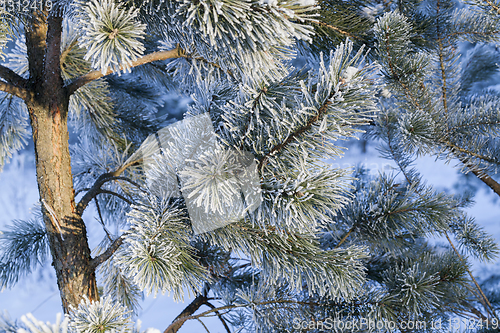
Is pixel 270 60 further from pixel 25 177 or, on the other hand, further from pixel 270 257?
pixel 25 177

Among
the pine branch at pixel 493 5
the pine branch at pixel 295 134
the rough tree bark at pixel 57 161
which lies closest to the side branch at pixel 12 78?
the rough tree bark at pixel 57 161

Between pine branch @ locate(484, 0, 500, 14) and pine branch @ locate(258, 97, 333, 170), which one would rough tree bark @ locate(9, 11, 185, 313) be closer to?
pine branch @ locate(258, 97, 333, 170)

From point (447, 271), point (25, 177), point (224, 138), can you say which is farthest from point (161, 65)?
point (25, 177)

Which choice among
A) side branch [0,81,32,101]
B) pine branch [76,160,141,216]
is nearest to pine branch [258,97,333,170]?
pine branch [76,160,141,216]

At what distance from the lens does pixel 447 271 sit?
537 millimetres

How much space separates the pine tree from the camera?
0.89 feet

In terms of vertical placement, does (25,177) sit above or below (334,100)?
above

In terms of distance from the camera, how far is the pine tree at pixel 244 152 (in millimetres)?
271

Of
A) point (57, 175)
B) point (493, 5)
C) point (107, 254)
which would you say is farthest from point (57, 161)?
point (493, 5)

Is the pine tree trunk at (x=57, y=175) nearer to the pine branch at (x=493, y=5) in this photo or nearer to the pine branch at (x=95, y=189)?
the pine branch at (x=95, y=189)

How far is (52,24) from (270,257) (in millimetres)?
386

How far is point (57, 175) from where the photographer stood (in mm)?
440

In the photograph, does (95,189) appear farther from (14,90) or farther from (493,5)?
(493,5)

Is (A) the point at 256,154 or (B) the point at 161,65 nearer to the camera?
(A) the point at 256,154
